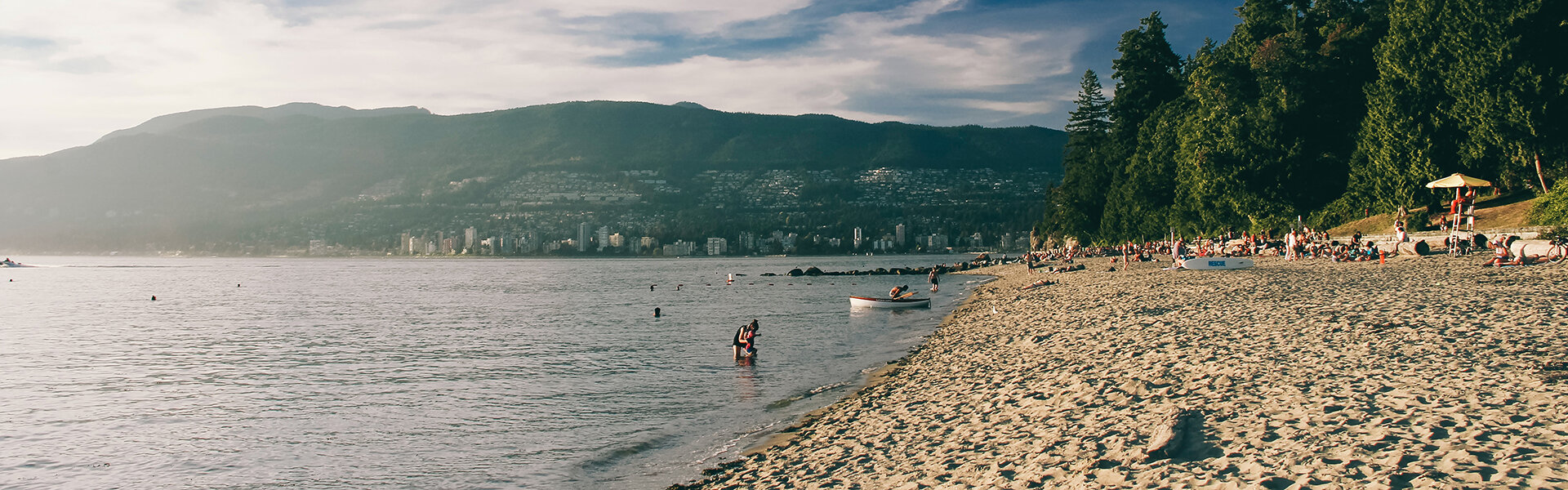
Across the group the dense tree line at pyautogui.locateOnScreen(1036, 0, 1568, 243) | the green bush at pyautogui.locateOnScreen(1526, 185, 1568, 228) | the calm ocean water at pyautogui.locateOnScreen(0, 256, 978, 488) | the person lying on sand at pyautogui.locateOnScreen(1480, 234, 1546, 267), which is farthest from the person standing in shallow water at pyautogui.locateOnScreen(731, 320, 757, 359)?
the dense tree line at pyautogui.locateOnScreen(1036, 0, 1568, 243)

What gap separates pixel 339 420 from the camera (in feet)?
54.6

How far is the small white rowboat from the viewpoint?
1608 inches

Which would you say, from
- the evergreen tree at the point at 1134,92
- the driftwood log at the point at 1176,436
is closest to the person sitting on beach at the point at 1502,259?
the driftwood log at the point at 1176,436

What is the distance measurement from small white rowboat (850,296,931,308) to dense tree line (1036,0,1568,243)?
2033cm

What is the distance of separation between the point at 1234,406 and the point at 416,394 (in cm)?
1625

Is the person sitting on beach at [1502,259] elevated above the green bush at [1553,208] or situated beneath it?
situated beneath

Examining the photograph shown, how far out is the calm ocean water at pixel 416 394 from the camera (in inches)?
509

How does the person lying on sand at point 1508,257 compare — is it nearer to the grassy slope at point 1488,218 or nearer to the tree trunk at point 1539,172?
the grassy slope at point 1488,218

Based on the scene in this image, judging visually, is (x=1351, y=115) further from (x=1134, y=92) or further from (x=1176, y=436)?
(x=1176, y=436)

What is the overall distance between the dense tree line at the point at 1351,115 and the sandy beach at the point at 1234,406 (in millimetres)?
21297

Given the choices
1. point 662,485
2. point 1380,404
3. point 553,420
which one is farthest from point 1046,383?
point 553,420

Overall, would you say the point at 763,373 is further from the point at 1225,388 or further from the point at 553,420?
the point at 1225,388

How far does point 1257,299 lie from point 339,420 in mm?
21088

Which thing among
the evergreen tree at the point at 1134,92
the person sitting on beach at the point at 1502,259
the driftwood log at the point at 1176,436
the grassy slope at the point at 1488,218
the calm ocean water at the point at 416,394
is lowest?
the calm ocean water at the point at 416,394
